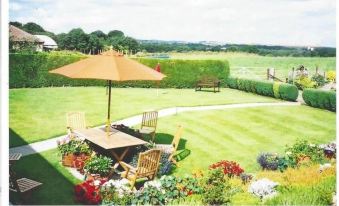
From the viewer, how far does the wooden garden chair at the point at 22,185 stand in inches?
313

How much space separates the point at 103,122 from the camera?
47.8 feet

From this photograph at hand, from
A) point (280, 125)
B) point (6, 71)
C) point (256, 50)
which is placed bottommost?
point (280, 125)

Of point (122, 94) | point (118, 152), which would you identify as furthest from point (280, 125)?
point (122, 94)

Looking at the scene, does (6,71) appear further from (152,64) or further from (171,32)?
(152,64)

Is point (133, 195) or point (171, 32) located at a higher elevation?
point (171, 32)

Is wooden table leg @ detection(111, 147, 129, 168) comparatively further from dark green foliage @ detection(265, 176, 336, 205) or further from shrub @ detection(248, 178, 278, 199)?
dark green foliage @ detection(265, 176, 336, 205)

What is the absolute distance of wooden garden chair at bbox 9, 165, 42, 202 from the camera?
7.94m

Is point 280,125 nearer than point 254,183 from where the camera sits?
No

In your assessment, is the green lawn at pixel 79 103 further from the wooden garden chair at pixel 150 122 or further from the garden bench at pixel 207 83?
the wooden garden chair at pixel 150 122

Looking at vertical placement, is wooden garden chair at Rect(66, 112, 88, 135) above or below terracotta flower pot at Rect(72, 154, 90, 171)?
above

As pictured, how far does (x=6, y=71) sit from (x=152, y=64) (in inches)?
650

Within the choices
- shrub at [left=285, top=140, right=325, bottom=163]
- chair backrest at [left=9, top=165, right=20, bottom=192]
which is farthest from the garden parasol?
shrub at [left=285, top=140, right=325, bottom=163]

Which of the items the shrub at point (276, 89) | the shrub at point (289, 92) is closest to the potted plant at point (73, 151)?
the shrub at point (289, 92)

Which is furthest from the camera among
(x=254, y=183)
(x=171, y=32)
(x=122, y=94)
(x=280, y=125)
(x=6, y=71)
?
(x=122, y=94)
